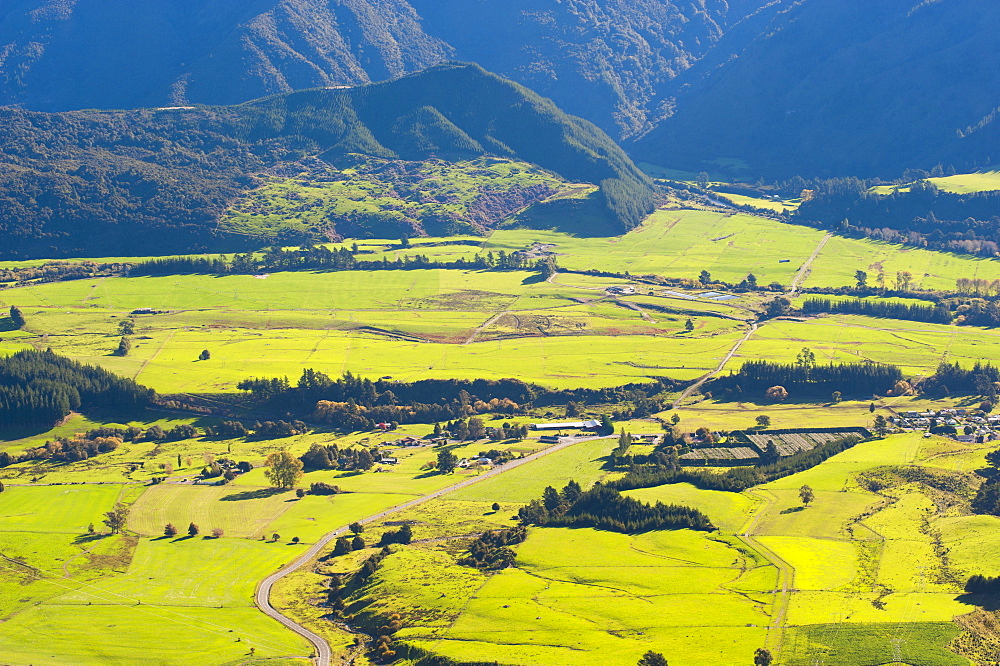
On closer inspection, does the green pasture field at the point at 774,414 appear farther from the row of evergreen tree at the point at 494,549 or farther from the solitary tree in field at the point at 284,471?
the solitary tree in field at the point at 284,471

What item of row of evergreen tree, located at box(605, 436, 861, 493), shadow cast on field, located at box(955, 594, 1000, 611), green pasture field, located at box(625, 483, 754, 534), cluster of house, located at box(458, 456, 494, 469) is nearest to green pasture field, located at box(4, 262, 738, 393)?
cluster of house, located at box(458, 456, 494, 469)

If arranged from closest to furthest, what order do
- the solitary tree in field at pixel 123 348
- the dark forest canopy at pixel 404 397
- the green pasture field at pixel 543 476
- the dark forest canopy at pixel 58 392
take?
the green pasture field at pixel 543 476 < the dark forest canopy at pixel 58 392 < the dark forest canopy at pixel 404 397 < the solitary tree in field at pixel 123 348

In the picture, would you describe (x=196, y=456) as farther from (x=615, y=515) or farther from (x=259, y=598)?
(x=615, y=515)

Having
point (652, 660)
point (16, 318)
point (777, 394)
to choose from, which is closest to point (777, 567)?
point (652, 660)

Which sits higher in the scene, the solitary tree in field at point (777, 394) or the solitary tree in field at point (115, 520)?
the solitary tree in field at point (777, 394)

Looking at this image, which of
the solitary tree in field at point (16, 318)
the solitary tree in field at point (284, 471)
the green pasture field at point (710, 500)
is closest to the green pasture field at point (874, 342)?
the green pasture field at point (710, 500)

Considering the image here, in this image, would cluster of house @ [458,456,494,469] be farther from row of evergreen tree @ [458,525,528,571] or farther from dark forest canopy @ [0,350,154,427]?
dark forest canopy @ [0,350,154,427]

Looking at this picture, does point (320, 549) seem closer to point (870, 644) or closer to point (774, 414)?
point (870, 644)
